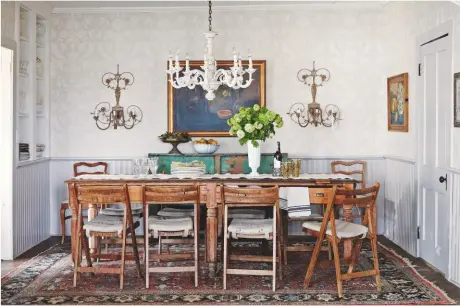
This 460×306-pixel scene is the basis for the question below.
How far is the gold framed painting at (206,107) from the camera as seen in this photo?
860 centimetres

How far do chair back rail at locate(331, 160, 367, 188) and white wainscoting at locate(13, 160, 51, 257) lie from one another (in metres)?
3.81

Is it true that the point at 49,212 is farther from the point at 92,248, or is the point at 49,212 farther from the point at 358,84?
the point at 358,84

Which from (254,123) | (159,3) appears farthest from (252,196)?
(159,3)

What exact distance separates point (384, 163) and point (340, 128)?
29.6 inches

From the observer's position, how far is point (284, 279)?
239 inches

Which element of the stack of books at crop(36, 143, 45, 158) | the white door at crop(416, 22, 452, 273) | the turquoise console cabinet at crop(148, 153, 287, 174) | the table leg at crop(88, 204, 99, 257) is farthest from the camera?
the stack of books at crop(36, 143, 45, 158)

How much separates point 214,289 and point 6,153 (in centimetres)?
294

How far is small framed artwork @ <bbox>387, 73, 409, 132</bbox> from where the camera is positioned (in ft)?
25.0

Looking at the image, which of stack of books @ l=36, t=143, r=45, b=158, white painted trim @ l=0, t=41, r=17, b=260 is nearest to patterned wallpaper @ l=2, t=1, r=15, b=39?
white painted trim @ l=0, t=41, r=17, b=260

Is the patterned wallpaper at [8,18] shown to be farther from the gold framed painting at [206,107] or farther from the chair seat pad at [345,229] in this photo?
the chair seat pad at [345,229]

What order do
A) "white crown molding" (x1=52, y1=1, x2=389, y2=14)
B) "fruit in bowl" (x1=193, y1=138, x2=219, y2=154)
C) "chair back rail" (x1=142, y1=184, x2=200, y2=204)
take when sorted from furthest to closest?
"white crown molding" (x1=52, y1=1, x2=389, y2=14) < "fruit in bowl" (x1=193, y1=138, x2=219, y2=154) < "chair back rail" (x1=142, y1=184, x2=200, y2=204)

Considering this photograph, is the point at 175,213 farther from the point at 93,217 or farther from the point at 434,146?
the point at 434,146

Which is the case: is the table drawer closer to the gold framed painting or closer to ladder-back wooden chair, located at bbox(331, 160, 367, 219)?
ladder-back wooden chair, located at bbox(331, 160, 367, 219)

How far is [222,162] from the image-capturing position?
815cm
